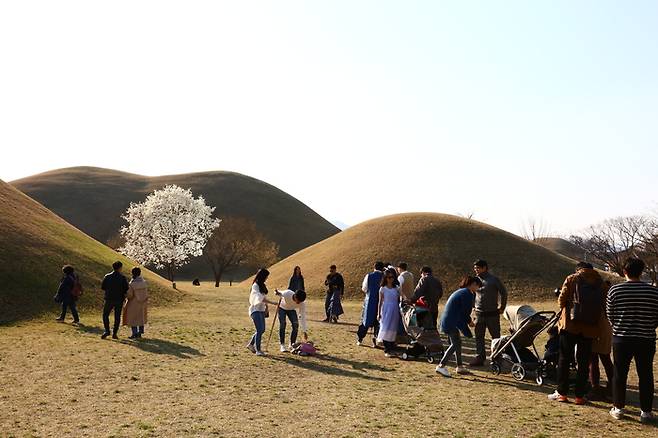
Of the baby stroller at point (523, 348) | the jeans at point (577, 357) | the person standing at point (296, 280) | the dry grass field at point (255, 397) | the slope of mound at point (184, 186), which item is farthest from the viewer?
the slope of mound at point (184, 186)

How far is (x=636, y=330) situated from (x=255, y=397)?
7.12 metres

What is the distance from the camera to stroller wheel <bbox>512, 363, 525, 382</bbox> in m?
12.5

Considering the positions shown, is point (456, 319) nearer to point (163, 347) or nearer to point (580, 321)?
point (580, 321)

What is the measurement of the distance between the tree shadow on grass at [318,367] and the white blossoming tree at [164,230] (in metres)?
56.8

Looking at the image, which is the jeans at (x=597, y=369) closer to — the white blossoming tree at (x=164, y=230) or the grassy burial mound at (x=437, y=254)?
the grassy burial mound at (x=437, y=254)

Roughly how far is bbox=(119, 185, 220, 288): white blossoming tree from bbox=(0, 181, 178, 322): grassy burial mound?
91.7 feet

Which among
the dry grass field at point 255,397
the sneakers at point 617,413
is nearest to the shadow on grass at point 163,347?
the dry grass field at point 255,397

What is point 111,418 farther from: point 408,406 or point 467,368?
point 467,368

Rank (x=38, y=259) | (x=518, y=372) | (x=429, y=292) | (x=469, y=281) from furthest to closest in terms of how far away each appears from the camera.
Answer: (x=38, y=259) < (x=429, y=292) < (x=469, y=281) < (x=518, y=372)

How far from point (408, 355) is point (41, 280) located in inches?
918

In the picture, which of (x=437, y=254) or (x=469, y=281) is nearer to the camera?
(x=469, y=281)

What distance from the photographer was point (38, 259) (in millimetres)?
32375

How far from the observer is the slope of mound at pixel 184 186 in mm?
124625

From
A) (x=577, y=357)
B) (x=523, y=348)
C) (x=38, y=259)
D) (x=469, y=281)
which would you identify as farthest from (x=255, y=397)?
(x=38, y=259)
